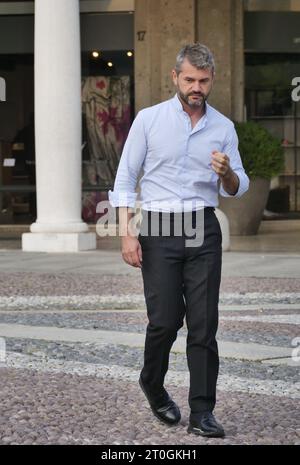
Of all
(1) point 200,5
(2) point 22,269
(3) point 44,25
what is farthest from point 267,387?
(1) point 200,5

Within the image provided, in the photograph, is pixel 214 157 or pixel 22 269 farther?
pixel 22 269

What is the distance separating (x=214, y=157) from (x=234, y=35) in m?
13.9

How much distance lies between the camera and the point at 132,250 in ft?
16.0

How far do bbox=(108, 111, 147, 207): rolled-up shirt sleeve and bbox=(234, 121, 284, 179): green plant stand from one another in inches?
434

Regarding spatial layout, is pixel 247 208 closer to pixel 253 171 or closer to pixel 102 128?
pixel 253 171

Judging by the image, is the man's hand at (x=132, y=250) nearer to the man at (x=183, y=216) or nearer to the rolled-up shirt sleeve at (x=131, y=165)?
the man at (x=183, y=216)

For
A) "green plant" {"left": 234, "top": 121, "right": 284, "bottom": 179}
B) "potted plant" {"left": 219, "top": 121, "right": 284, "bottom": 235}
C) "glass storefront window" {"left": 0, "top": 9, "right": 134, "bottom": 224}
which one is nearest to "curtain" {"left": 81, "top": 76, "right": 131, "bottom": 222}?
"glass storefront window" {"left": 0, "top": 9, "right": 134, "bottom": 224}

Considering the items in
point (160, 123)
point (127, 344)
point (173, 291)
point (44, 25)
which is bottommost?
point (127, 344)

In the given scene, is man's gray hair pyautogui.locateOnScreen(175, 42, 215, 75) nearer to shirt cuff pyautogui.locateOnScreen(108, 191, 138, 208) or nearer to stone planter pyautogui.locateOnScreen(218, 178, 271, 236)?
shirt cuff pyautogui.locateOnScreen(108, 191, 138, 208)

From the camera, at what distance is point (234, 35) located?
59.3ft
